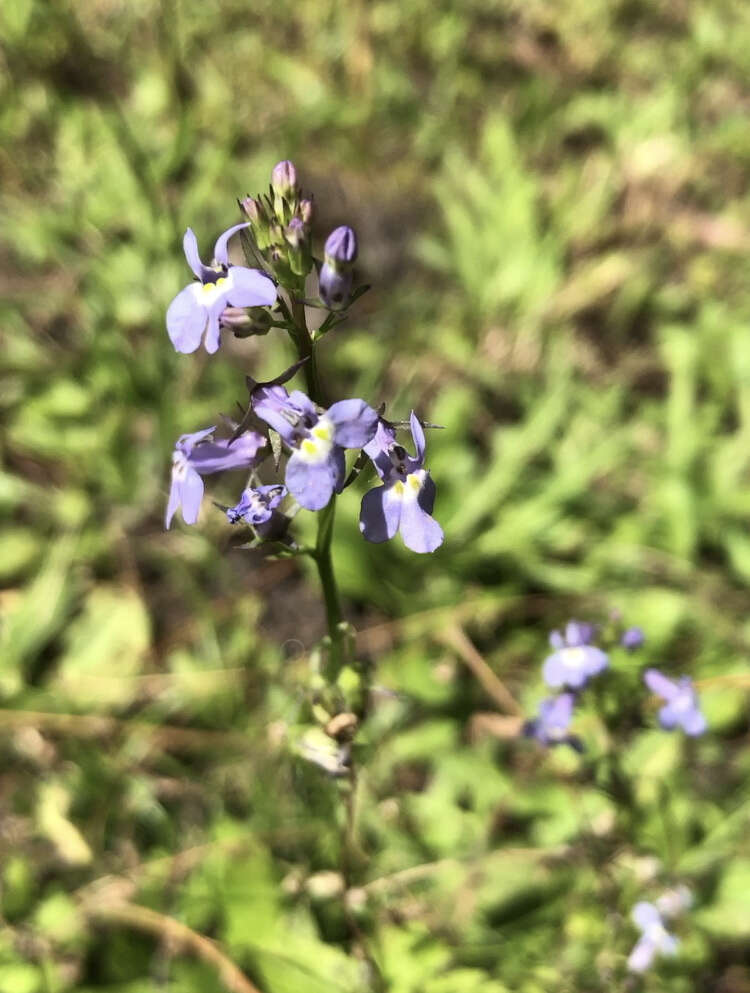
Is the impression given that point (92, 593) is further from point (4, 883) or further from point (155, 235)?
point (155, 235)

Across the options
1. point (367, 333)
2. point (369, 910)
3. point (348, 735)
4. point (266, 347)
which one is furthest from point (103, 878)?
point (367, 333)

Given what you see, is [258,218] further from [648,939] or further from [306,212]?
[648,939]

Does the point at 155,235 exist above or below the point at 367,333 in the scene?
above

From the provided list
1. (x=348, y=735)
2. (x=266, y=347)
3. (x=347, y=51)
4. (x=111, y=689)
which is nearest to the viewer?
(x=348, y=735)

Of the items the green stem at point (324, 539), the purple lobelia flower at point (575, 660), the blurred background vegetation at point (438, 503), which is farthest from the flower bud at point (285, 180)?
the purple lobelia flower at point (575, 660)

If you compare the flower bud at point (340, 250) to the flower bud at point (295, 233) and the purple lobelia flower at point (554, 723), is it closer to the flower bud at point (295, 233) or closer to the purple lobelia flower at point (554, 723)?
the flower bud at point (295, 233)

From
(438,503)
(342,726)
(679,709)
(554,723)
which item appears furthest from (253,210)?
(438,503)

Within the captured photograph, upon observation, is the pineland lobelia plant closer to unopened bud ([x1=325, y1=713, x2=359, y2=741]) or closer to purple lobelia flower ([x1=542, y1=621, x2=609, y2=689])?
unopened bud ([x1=325, y1=713, x2=359, y2=741])
